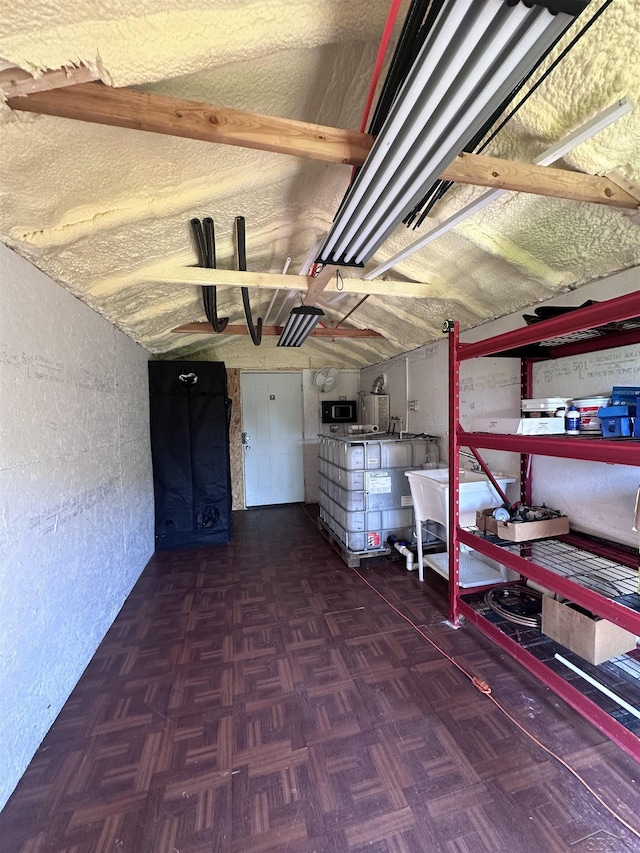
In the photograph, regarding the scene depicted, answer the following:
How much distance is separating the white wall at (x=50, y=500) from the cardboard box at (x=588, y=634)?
2.36 m

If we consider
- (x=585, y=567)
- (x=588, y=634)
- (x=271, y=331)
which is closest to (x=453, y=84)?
(x=585, y=567)

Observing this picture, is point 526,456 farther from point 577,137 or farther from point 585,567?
point 577,137

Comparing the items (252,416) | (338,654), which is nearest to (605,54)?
(338,654)

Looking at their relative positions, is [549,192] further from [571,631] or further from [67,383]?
[67,383]

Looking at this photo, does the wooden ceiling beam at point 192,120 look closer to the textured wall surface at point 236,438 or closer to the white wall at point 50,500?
the white wall at point 50,500

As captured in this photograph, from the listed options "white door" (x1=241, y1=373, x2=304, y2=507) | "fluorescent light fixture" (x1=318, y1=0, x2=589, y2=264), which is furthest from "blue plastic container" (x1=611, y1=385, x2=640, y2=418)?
"white door" (x1=241, y1=373, x2=304, y2=507)

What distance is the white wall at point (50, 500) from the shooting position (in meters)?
1.31

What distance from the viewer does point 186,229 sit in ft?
6.19

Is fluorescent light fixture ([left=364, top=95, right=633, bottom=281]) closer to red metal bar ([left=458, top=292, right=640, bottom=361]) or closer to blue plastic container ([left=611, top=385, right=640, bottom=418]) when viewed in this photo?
red metal bar ([left=458, top=292, right=640, bottom=361])

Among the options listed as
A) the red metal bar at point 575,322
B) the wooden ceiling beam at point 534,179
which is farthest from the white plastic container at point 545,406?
the wooden ceiling beam at point 534,179

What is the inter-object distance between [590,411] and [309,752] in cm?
190

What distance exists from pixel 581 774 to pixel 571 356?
1.98 metres

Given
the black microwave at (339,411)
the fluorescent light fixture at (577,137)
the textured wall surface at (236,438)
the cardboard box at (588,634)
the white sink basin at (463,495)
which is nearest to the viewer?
the fluorescent light fixture at (577,137)

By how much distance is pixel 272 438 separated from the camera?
5215mm
